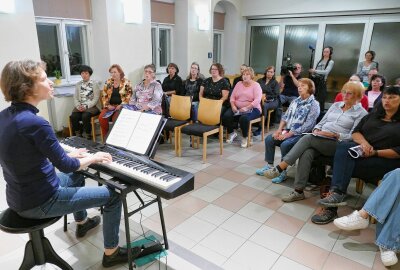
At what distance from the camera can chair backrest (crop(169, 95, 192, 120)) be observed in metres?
4.07

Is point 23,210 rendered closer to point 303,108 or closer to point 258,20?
point 303,108

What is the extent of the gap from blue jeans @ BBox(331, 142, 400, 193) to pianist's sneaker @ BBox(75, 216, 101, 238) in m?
2.05

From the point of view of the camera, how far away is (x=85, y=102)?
14.4 ft

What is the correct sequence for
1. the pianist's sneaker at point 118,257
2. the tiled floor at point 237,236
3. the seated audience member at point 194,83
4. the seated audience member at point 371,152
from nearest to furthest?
the pianist's sneaker at point 118,257 → the tiled floor at point 237,236 → the seated audience member at point 371,152 → the seated audience member at point 194,83

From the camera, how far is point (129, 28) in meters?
4.82

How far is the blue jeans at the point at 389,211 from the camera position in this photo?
1.96 meters

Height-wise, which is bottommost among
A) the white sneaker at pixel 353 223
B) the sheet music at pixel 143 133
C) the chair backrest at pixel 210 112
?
the white sneaker at pixel 353 223

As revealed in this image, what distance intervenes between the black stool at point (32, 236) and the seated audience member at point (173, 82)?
3.54m

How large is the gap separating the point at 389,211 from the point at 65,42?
15.6ft

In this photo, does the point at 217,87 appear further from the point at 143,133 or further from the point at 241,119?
the point at 143,133

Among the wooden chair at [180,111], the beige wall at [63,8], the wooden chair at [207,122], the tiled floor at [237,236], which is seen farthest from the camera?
the beige wall at [63,8]

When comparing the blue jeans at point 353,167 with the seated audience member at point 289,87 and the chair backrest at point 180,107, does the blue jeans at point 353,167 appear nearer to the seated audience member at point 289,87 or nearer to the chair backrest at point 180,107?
the chair backrest at point 180,107

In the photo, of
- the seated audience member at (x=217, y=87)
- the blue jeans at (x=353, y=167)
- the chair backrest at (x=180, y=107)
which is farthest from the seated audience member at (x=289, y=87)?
the blue jeans at (x=353, y=167)

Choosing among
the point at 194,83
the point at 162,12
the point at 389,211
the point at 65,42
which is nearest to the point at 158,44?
the point at 162,12
